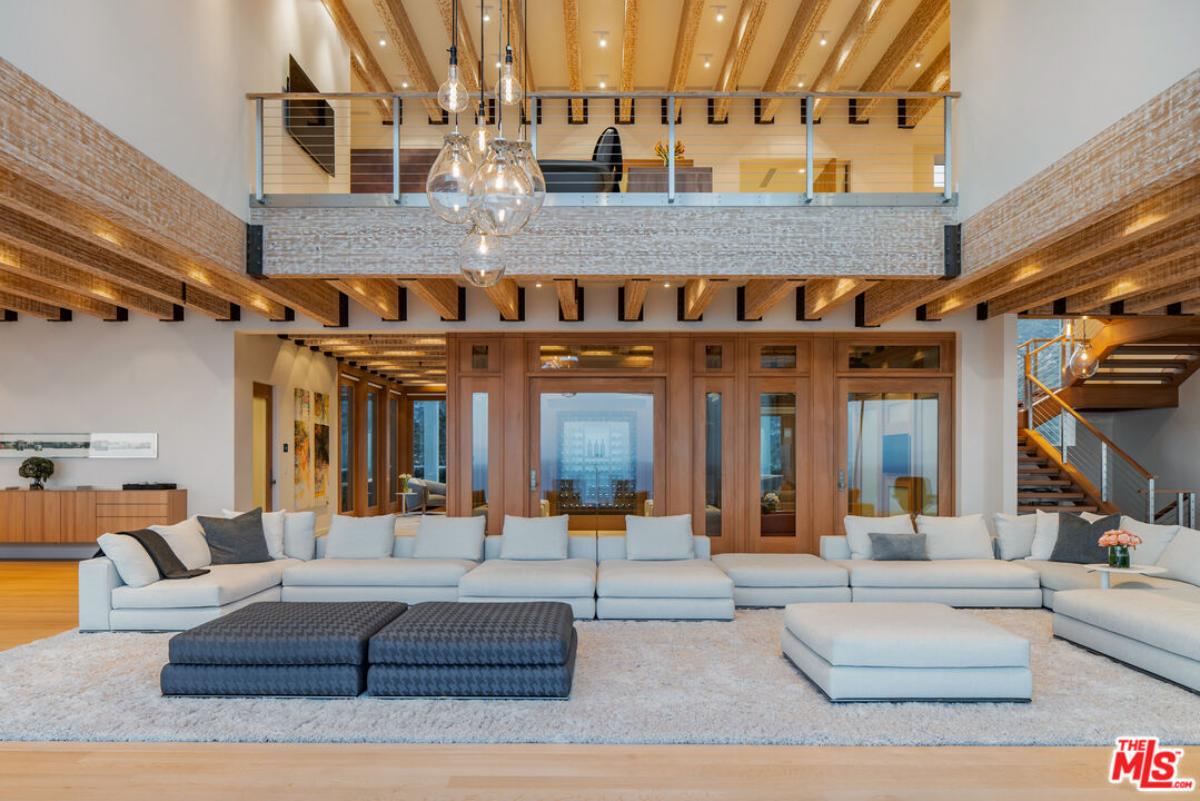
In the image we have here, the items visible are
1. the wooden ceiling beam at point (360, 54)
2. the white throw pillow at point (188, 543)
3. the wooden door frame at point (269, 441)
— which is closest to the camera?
the white throw pillow at point (188, 543)

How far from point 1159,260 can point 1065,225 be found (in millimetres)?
1427

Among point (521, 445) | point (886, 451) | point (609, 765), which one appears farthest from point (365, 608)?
point (886, 451)

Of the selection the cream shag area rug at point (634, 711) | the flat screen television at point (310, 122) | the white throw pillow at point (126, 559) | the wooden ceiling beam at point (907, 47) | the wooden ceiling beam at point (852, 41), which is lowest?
the cream shag area rug at point (634, 711)

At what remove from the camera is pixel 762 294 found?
8.59 meters

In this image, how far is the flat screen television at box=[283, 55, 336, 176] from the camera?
26.2ft

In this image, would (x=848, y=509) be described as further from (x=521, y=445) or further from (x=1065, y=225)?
(x=1065, y=225)

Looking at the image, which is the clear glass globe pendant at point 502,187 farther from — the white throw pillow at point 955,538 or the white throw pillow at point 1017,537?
the white throw pillow at point 1017,537

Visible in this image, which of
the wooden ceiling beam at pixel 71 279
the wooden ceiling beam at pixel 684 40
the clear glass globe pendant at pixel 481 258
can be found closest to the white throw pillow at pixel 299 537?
the wooden ceiling beam at pixel 71 279

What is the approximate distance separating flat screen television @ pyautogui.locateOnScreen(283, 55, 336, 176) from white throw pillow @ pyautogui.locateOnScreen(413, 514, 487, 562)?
3.89 metres

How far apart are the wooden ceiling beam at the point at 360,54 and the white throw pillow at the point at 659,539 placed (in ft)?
15.6

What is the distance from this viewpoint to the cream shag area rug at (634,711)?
13.3 ft

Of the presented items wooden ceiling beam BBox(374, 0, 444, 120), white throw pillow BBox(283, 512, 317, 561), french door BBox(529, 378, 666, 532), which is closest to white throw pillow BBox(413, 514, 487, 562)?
white throw pillow BBox(283, 512, 317, 561)

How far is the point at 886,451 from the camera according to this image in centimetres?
975

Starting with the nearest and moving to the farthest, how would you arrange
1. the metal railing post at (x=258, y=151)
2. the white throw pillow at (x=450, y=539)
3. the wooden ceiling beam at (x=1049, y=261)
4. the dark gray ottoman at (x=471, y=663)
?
the dark gray ottoman at (x=471, y=663) → the wooden ceiling beam at (x=1049, y=261) → the metal railing post at (x=258, y=151) → the white throw pillow at (x=450, y=539)
